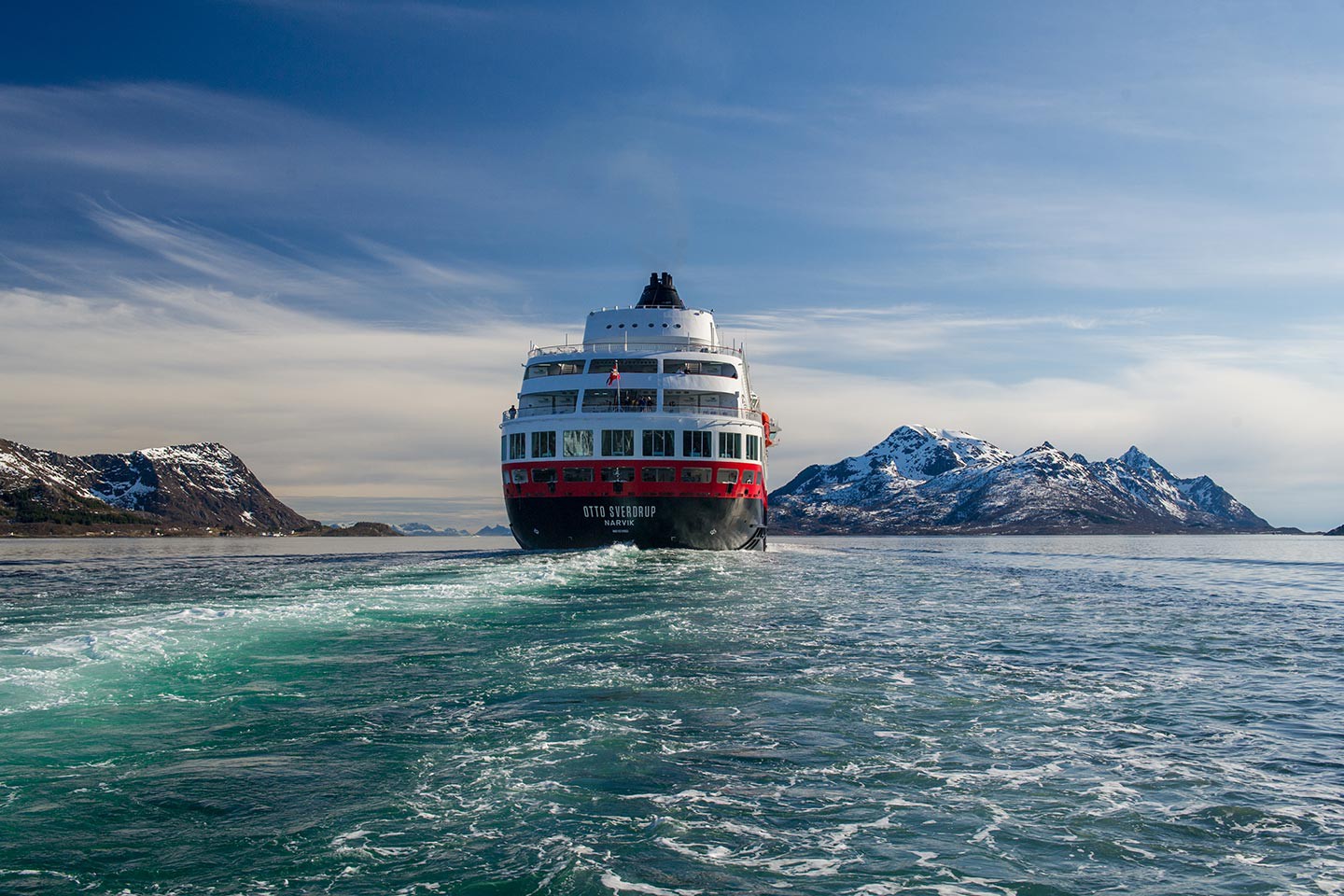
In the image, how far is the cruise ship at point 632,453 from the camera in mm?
49719

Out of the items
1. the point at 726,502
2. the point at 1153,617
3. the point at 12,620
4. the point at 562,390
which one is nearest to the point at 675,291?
the point at 562,390

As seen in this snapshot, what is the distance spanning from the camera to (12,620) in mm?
22391

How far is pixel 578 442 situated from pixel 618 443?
2418 mm

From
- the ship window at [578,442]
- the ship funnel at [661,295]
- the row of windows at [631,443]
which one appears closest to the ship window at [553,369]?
the row of windows at [631,443]

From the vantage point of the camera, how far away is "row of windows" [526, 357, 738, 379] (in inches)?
2175

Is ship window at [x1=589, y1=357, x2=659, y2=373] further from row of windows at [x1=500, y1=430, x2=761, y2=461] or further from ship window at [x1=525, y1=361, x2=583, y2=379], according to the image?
row of windows at [x1=500, y1=430, x2=761, y2=461]

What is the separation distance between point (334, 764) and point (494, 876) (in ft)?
12.1

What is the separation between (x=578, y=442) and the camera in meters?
50.6

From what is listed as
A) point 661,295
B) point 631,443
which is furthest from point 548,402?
point 661,295

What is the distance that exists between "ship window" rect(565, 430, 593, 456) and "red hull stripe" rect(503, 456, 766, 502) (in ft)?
1.87

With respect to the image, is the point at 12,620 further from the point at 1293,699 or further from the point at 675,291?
the point at 675,291

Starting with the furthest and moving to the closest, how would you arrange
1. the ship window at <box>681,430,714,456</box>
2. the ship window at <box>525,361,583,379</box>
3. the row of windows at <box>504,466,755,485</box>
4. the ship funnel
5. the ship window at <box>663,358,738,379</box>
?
the ship funnel → the ship window at <box>663,358,738,379</box> → the ship window at <box>525,361,583,379</box> → the ship window at <box>681,430,714,456</box> → the row of windows at <box>504,466,755,485</box>

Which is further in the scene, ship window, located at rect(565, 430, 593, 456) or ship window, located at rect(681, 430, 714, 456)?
ship window, located at rect(681, 430, 714, 456)

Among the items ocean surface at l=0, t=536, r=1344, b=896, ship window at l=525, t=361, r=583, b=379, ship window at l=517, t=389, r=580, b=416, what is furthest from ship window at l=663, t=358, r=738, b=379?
ocean surface at l=0, t=536, r=1344, b=896
